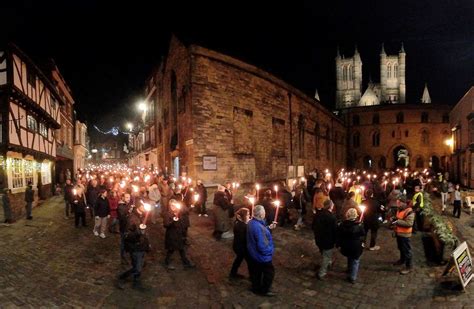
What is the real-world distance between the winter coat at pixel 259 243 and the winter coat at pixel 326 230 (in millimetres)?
1360

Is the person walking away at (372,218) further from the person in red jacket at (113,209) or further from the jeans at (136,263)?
the person in red jacket at (113,209)

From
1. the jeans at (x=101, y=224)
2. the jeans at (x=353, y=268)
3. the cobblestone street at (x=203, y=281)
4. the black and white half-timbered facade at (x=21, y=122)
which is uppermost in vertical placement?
the black and white half-timbered facade at (x=21, y=122)

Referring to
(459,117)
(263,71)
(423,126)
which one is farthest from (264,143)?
(423,126)

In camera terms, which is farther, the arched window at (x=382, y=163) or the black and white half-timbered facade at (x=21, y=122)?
the arched window at (x=382, y=163)

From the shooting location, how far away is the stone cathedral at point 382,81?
82750 millimetres

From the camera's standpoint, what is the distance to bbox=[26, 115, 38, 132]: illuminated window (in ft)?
52.3

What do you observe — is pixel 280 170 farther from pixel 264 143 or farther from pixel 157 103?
pixel 157 103

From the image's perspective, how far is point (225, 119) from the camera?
17375 millimetres

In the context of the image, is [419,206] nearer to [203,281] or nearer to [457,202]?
[457,202]

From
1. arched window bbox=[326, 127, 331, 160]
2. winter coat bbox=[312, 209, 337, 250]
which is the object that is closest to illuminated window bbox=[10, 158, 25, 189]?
winter coat bbox=[312, 209, 337, 250]

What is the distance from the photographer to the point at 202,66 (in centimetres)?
1638

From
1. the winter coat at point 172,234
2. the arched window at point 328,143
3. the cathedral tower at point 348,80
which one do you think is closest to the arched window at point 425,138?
the arched window at point 328,143

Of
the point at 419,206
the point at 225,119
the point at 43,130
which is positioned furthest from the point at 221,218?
the point at 43,130

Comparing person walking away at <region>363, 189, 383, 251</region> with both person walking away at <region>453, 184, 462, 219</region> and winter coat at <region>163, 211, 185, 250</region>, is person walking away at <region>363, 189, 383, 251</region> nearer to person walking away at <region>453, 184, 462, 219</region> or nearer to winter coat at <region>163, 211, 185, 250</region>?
winter coat at <region>163, 211, 185, 250</region>
